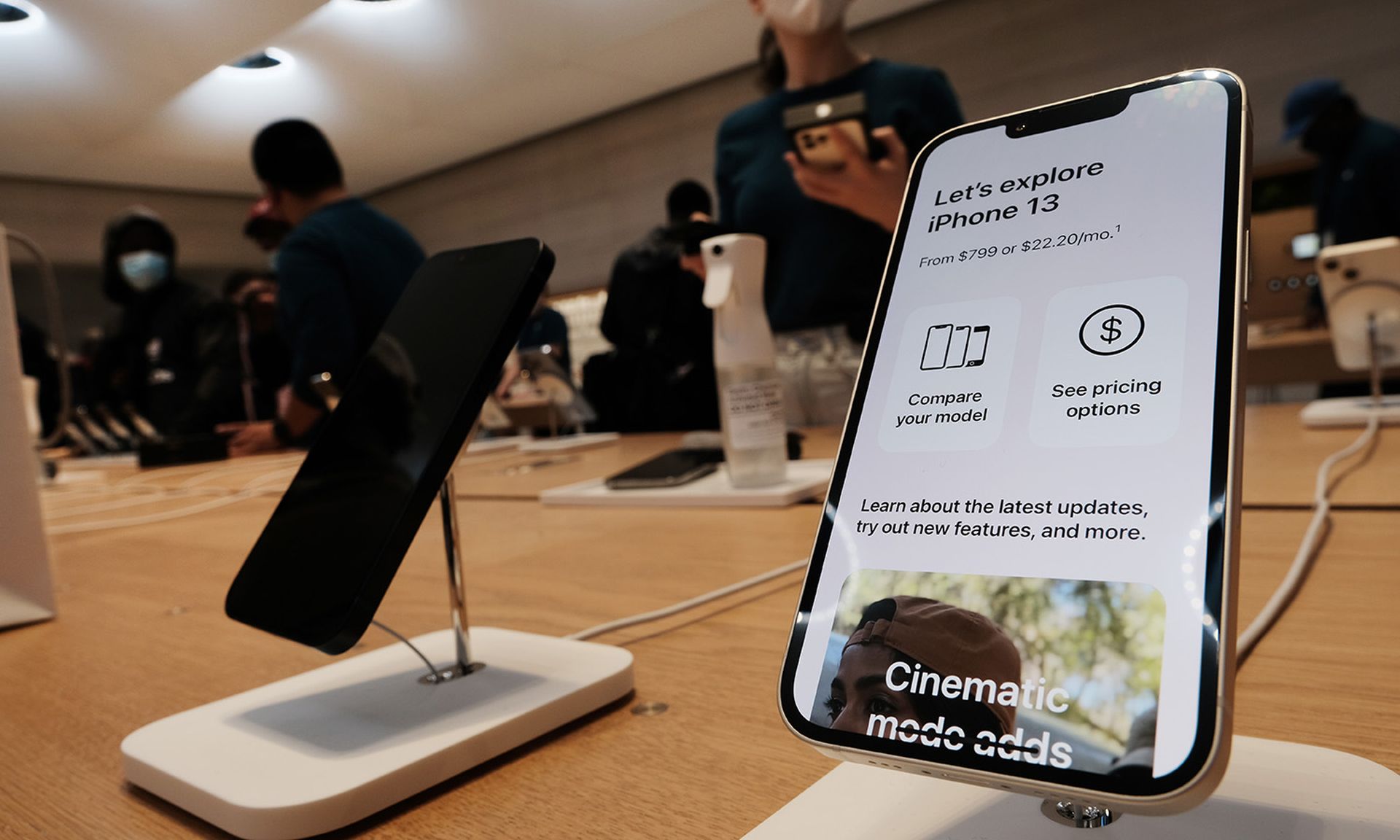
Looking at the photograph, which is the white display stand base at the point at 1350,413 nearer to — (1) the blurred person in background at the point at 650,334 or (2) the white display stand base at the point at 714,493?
(2) the white display stand base at the point at 714,493

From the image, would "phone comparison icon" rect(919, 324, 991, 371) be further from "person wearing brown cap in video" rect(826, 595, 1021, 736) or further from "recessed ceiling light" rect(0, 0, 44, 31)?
"recessed ceiling light" rect(0, 0, 44, 31)

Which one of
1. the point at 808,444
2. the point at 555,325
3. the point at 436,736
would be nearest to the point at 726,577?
the point at 436,736

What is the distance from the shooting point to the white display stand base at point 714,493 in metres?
0.75

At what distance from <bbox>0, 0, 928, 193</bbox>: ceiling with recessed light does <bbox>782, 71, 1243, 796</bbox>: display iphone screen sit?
3130mm

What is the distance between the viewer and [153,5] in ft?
9.57

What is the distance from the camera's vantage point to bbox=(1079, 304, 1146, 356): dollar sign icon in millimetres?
197

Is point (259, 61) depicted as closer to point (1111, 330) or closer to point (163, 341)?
point (163, 341)

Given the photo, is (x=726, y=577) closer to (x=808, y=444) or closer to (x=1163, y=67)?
(x=808, y=444)

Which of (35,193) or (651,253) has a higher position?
(35,193)

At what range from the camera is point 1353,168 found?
244 centimetres

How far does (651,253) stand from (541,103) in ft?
8.20

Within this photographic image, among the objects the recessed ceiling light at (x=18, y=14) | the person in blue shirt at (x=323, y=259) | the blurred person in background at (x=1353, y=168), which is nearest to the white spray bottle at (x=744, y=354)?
the person in blue shirt at (x=323, y=259)

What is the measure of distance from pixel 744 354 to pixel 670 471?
176 millimetres

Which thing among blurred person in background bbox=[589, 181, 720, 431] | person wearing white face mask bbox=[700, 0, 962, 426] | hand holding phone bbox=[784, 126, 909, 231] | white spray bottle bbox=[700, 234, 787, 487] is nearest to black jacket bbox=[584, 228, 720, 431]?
blurred person in background bbox=[589, 181, 720, 431]
